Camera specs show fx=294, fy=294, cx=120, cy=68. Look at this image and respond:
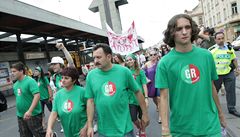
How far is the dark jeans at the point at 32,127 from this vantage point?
462 centimetres

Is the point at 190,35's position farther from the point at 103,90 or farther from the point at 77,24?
the point at 77,24

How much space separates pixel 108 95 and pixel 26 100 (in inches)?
79.1

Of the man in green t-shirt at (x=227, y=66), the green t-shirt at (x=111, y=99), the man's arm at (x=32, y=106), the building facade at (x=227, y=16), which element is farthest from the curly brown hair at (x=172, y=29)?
the building facade at (x=227, y=16)

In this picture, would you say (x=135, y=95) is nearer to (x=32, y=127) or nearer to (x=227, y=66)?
(x=32, y=127)

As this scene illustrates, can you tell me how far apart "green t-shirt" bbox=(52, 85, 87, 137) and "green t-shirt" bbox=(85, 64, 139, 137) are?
236mm

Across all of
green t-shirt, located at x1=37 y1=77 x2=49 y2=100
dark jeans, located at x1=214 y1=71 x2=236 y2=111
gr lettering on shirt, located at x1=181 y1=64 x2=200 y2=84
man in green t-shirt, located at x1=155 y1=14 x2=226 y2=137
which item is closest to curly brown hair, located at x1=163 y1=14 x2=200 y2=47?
man in green t-shirt, located at x1=155 y1=14 x2=226 y2=137

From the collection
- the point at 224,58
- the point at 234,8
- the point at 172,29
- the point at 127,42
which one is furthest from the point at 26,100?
the point at 234,8

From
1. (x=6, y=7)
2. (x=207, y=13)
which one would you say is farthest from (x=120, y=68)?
(x=207, y=13)

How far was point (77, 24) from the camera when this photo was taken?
64.5ft

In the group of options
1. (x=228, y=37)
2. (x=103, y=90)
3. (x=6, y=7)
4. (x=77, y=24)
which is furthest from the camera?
(x=228, y=37)

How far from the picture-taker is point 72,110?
3367 mm

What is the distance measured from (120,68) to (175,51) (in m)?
0.85

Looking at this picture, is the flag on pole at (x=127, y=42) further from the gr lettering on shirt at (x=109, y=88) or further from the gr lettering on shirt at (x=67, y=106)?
the gr lettering on shirt at (x=109, y=88)

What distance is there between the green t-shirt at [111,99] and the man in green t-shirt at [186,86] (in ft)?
2.26
